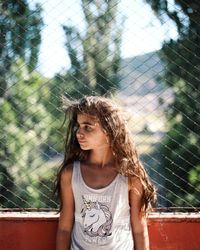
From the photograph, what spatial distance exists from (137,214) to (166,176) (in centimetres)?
149

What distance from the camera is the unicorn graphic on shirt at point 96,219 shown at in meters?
2.21

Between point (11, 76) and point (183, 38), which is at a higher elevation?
point (183, 38)

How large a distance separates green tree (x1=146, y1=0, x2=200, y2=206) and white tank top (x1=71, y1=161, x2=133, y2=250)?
134cm

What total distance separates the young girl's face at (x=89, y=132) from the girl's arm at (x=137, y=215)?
25cm

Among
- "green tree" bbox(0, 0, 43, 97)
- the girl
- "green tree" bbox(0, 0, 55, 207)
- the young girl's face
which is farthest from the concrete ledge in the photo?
"green tree" bbox(0, 0, 43, 97)

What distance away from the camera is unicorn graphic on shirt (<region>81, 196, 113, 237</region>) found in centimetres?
221

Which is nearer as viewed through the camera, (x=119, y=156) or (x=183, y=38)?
(x=119, y=156)

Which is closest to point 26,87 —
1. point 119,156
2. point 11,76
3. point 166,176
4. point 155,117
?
point 11,76

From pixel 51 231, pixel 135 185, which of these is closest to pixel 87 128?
pixel 135 185

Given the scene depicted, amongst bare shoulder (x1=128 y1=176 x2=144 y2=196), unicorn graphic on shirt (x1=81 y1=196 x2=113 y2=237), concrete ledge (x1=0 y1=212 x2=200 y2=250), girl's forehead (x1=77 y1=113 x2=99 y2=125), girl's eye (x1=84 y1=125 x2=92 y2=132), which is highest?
girl's forehead (x1=77 y1=113 x2=99 y2=125)

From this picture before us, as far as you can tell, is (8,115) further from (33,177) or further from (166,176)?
(166,176)

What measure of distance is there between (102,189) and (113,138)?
0.82 feet

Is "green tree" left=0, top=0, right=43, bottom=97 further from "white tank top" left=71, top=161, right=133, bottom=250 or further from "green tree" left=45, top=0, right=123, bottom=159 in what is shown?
"white tank top" left=71, top=161, right=133, bottom=250

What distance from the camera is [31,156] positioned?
370cm
